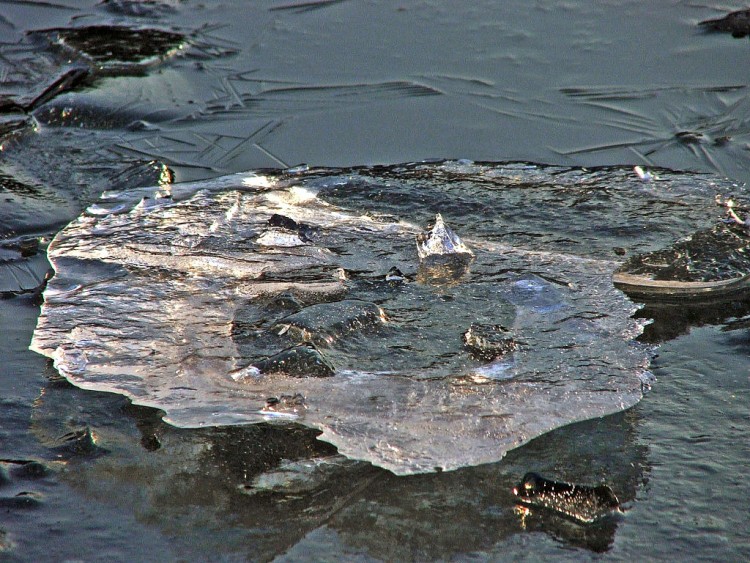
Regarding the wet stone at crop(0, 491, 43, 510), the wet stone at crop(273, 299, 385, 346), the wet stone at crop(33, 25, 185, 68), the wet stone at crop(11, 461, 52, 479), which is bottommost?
the wet stone at crop(0, 491, 43, 510)

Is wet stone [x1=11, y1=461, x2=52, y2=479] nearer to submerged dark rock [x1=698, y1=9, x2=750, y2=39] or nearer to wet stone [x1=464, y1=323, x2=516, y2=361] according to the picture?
wet stone [x1=464, y1=323, x2=516, y2=361]

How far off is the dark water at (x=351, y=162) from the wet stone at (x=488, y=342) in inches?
12.6

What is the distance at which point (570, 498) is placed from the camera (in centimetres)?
182

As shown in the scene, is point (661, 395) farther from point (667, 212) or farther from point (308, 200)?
point (308, 200)

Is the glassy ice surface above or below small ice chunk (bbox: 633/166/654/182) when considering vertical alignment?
below

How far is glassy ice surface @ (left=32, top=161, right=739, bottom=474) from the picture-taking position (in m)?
2.09

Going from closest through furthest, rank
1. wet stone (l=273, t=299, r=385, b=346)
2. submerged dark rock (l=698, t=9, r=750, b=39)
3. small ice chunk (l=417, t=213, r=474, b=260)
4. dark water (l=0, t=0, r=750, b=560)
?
1. dark water (l=0, t=0, r=750, b=560)
2. wet stone (l=273, t=299, r=385, b=346)
3. small ice chunk (l=417, t=213, r=474, b=260)
4. submerged dark rock (l=698, t=9, r=750, b=39)

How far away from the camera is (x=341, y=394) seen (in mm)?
2137

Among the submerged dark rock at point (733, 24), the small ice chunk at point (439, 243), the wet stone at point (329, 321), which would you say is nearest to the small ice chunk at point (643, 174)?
the small ice chunk at point (439, 243)

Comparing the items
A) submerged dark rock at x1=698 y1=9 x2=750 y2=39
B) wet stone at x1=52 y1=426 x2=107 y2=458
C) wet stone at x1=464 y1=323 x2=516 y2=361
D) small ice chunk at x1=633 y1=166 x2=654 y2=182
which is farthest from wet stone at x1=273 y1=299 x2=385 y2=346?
submerged dark rock at x1=698 y1=9 x2=750 y2=39

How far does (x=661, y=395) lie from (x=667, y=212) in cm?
107

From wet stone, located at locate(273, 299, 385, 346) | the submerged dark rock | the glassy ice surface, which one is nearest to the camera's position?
the glassy ice surface

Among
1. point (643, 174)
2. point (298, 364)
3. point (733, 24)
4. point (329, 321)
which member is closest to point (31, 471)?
point (298, 364)

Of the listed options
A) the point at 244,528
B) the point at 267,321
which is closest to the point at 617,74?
the point at 267,321
